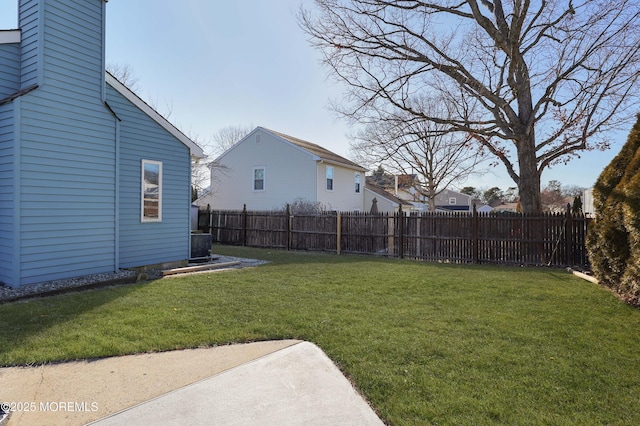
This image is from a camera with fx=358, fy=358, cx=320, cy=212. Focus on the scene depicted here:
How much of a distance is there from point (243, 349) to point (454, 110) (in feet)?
46.0

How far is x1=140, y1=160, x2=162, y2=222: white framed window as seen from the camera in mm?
8609

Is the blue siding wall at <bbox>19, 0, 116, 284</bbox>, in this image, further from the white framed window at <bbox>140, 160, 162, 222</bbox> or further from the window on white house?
the window on white house

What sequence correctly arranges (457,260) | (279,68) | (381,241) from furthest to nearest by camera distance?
(279,68) < (381,241) < (457,260)

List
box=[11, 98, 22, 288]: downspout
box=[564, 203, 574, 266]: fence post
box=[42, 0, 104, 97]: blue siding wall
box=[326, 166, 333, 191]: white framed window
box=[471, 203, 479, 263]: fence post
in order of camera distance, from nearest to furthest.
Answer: box=[11, 98, 22, 288]: downspout, box=[42, 0, 104, 97]: blue siding wall, box=[564, 203, 574, 266]: fence post, box=[471, 203, 479, 263]: fence post, box=[326, 166, 333, 191]: white framed window

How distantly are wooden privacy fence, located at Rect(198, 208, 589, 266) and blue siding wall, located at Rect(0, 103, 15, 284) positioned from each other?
8.80 meters

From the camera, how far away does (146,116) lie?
8.70 meters

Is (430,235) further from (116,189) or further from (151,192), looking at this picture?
(116,189)

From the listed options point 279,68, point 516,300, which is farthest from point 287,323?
point 279,68

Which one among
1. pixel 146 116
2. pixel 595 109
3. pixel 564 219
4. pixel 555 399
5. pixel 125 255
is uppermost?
pixel 595 109

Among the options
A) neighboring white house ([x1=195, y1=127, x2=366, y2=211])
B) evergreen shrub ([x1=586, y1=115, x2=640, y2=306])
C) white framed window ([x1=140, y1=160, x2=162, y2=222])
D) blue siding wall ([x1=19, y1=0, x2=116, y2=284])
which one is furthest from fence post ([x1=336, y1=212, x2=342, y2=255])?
blue siding wall ([x1=19, y1=0, x2=116, y2=284])

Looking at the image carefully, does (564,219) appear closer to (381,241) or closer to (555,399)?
(381,241)

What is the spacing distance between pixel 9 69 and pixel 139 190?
318cm

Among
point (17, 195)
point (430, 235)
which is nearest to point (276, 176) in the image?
point (430, 235)

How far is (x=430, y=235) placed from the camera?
37.3ft
